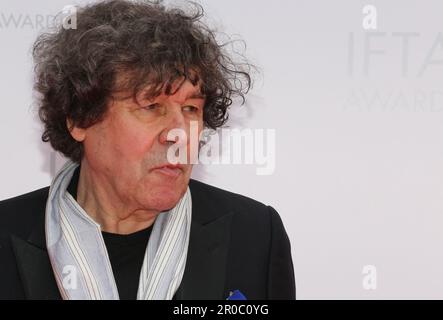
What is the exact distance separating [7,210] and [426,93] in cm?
99

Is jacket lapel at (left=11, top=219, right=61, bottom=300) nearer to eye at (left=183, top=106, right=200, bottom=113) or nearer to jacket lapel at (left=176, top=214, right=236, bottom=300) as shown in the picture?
jacket lapel at (left=176, top=214, right=236, bottom=300)

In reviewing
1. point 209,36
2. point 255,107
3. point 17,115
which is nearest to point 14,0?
point 17,115

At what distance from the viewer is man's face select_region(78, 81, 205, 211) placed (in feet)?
4.14

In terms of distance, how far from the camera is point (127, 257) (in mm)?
1334

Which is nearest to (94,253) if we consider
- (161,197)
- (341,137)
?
(161,197)

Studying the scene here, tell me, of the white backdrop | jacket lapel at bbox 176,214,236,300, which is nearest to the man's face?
jacket lapel at bbox 176,214,236,300

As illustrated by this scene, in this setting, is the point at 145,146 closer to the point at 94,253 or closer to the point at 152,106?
the point at 152,106

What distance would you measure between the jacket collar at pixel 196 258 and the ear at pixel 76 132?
0.17 meters

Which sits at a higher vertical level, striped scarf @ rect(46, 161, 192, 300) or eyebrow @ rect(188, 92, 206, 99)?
eyebrow @ rect(188, 92, 206, 99)

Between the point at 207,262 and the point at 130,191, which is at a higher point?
the point at 130,191

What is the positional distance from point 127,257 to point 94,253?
68 millimetres

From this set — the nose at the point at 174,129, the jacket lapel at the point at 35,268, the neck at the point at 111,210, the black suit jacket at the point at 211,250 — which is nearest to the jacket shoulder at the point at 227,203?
the black suit jacket at the point at 211,250

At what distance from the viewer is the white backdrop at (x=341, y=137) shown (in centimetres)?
161

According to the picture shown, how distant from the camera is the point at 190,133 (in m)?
1.30
